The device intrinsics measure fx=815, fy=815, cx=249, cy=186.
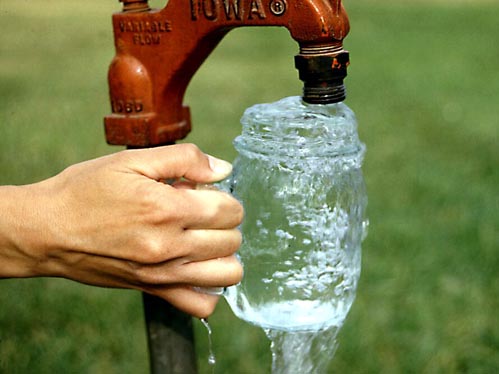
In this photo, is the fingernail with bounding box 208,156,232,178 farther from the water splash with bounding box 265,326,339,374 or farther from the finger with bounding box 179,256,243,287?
the water splash with bounding box 265,326,339,374

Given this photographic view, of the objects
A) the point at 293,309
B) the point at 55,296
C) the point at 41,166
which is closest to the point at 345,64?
the point at 293,309

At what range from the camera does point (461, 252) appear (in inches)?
134

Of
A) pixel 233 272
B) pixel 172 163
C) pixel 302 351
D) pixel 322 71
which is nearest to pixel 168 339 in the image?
pixel 302 351

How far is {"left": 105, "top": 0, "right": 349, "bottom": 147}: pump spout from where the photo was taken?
4.22 ft

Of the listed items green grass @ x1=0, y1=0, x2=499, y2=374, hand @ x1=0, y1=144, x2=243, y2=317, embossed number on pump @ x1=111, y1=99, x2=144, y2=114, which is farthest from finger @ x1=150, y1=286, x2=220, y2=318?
green grass @ x1=0, y1=0, x2=499, y2=374

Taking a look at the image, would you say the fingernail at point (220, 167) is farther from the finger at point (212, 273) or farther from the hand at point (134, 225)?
the finger at point (212, 273)

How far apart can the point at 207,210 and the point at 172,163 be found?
0.10 meters

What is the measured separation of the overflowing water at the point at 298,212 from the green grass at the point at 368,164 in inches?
46.1

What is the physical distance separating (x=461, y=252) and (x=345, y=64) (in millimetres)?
2281

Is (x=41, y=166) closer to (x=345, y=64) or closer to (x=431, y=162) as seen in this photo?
(x=431, y=162)

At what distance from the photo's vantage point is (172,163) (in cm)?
129

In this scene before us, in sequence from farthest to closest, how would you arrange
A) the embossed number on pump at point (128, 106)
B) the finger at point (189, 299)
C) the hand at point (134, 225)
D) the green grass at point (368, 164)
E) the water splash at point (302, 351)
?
the green grass at point (368, 164) → the water splash at point (302, 351) → the embossed number on pump at point (128, 106) → the finger at point (189, 299) → the hand at point (134, 225)

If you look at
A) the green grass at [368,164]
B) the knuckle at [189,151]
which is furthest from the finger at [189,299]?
the green grass at [368,164]

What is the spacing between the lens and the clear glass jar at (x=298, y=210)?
4.59ft
